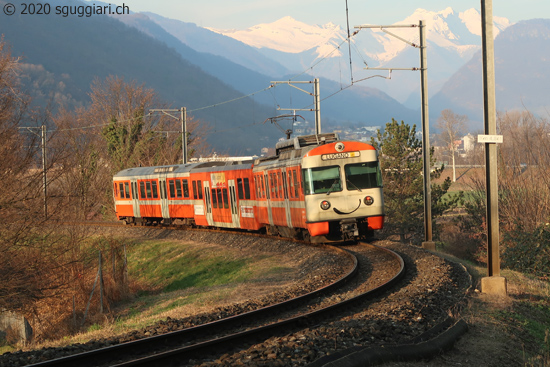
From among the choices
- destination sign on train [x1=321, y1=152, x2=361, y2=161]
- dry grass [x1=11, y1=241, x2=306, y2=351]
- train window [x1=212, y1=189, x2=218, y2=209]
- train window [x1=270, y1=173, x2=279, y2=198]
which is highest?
destination sign on train [x1=321, y1=152, x2=361, y2=161]

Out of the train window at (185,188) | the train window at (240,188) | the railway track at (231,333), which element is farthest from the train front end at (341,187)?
the train window at (185,188)

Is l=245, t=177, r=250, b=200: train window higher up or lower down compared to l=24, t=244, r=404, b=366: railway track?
higher up

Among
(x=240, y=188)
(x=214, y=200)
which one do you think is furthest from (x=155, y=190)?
(x=240, y=188)

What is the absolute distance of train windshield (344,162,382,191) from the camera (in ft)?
66.5

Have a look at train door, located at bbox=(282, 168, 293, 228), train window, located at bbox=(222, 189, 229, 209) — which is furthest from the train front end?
train window, located at bbox=(222, 189, 229, 209)

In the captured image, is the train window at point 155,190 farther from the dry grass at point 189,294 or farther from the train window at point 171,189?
the dry grass at point 189,294

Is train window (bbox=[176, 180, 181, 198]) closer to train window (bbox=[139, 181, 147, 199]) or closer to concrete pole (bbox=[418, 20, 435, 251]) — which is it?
train window (bbox=[139, 181, 147, 199])

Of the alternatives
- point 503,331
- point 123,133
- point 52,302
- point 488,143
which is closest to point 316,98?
point 52,302

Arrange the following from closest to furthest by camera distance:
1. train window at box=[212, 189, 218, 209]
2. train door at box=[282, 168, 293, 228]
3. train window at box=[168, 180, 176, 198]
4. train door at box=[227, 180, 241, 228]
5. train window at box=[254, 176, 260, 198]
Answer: train door at box=[282, 168, 293, 228] → train window at box=[254, 176, 260, 198] → train door at box=[227, 180, 241, 228] → train window at box=[212, 189, 218, 209] → train window at box=[168, 180, 176, 198]

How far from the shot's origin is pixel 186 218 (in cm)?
3447

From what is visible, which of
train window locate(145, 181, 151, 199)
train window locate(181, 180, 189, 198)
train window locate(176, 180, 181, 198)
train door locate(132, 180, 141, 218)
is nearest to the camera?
train window locate(181, 180, 189, 198)

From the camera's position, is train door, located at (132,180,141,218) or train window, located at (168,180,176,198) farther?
train door, located at (132,180,141,218)

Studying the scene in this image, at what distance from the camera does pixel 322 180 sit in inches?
792

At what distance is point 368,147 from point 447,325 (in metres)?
11.2
